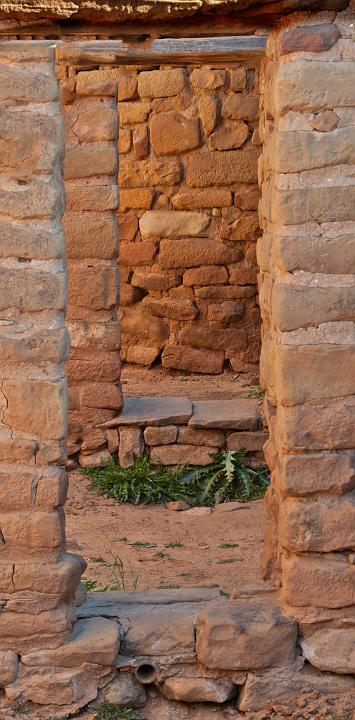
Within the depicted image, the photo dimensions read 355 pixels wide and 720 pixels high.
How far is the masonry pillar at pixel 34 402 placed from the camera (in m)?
3.82

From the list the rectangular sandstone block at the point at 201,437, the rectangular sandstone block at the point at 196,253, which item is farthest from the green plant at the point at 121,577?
the rectangular sandstone block at the point at 196,253

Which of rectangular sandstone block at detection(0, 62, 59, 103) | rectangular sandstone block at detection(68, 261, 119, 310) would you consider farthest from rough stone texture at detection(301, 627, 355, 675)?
rectangular sandstone block at detection(68, 261, 119, 310)

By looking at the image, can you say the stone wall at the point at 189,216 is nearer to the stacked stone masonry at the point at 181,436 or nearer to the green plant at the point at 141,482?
the stacked stone masonry at the point at 181,436

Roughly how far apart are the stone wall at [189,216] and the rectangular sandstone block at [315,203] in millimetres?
4413

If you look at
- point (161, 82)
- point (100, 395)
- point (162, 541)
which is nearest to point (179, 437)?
point (100, 395)

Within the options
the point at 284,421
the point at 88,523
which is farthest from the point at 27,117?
the point at 88,523

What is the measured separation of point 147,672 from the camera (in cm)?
414

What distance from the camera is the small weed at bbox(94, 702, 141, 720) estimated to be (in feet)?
13.2

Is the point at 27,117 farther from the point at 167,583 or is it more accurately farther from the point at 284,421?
the point at 167,583

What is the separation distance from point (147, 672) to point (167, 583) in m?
1.25

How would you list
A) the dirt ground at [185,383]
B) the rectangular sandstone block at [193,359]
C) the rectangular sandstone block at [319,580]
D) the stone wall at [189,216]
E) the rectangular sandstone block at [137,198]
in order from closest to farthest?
the rectangular sandstone block at [319,580] < the dirt ground at [185,383] < the stone wall at [189,216] < the rectangular sandstone block at [137,198] < the rectangular sandstone block at [193,359]

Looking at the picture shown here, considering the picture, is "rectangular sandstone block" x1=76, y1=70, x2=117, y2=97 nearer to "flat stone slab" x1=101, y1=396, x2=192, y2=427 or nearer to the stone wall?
the stone wall

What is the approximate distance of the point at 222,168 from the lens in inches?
324

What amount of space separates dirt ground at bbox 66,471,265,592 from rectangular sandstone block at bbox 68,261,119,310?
1.08 meters
